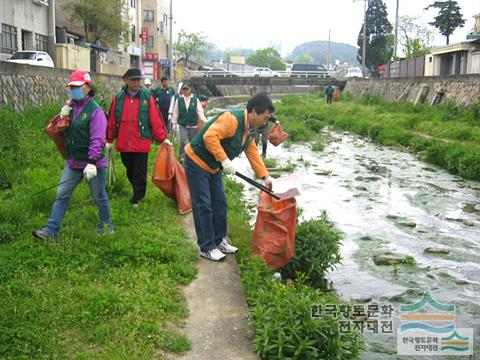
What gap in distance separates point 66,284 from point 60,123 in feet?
5.71

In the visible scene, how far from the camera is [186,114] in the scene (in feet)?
34.1

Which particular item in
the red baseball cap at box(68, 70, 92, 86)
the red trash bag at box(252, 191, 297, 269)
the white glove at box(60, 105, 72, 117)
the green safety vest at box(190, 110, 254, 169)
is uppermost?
the red baseball cap at box(68, 70, 92, 86)

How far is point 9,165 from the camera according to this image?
8.36 m

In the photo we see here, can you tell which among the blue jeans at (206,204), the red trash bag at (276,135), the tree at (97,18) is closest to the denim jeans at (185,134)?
the red trash bag at (276,135)

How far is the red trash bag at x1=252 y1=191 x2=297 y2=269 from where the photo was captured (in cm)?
536

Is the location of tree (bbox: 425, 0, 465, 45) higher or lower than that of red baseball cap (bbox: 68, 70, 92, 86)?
higher

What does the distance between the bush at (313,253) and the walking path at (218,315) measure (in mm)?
856

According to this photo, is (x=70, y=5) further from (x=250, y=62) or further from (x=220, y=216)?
(x=250, y=62)

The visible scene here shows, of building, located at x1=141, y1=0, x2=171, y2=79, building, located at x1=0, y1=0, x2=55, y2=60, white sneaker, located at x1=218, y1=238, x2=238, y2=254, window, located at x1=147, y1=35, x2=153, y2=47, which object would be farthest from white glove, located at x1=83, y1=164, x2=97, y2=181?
window, located at x1=147, y1=35, x2=153, y2=47

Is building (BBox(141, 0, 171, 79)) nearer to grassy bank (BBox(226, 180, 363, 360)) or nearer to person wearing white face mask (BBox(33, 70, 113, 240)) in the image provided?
person wearing white face mask (BBox(33, 70, 113, 240))

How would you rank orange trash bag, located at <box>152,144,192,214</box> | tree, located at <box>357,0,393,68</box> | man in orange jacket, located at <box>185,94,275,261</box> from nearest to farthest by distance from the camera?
man in orange jacket, located at <box>185,94,275,261</box>, orange trash bag, located at <box>152,144,192,214</box>, tree, located at <box>357,0,393,68</box>

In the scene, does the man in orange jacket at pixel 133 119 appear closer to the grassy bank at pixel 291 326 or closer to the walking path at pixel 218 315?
the walking path at pixel 218 315

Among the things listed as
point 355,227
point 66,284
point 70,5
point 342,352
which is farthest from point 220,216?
point 70,5

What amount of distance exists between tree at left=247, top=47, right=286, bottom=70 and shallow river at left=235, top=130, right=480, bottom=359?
10403 cm
